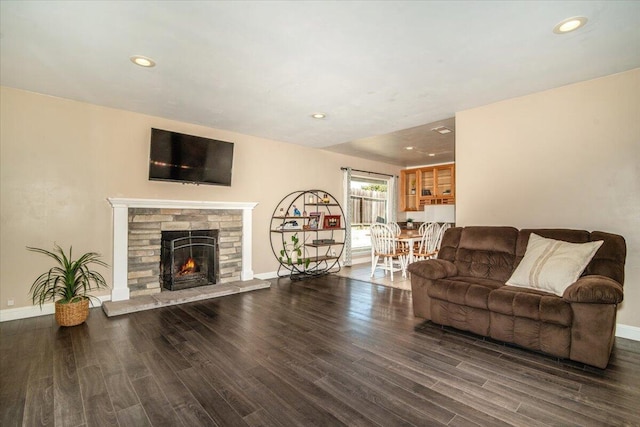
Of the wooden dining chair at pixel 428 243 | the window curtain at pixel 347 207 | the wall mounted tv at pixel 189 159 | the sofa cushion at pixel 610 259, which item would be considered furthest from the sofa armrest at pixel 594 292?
the window curtain at pixel 347 207

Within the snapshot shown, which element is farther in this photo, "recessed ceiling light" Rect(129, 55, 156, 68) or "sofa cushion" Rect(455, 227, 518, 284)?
"sofa cushion" Rect(455, 227, 518, 284)

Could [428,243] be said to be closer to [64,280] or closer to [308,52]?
[308,52]

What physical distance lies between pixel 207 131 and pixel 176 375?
356cm

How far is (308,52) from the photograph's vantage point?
2459 mm

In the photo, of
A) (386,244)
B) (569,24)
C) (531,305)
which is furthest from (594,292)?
(386,244)

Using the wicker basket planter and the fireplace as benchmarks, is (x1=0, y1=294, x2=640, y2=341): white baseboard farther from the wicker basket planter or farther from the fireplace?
the fireplace

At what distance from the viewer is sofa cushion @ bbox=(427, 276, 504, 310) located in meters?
2.67

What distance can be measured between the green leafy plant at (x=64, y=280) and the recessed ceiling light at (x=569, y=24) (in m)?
4.70

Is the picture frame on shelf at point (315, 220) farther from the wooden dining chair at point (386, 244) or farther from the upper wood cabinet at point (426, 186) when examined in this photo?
the upper wood cabinet at point (426, 186)

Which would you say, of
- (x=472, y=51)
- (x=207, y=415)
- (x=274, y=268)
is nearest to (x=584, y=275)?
(x=472, y=51)

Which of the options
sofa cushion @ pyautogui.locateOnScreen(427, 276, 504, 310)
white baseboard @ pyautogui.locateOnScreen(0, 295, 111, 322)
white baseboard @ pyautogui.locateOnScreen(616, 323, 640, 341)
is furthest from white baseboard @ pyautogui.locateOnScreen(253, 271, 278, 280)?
white baseboard @ pyautogui.locateOnScreen(616, 323, 640, 341)

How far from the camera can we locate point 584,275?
8.39ft

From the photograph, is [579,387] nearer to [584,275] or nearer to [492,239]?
[584,275]

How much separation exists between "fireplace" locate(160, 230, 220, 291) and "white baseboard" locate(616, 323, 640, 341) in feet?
15.8
